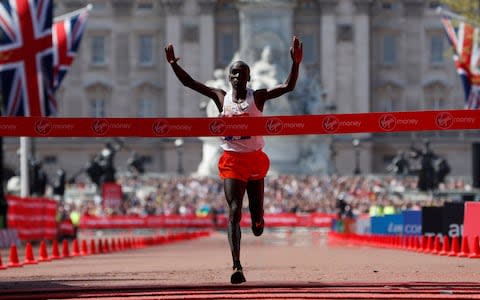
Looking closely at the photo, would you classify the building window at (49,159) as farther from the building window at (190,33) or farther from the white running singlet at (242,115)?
the white running singlet at (242,115)

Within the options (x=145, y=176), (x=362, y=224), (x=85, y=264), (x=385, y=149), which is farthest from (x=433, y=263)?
(x=385, y=149)

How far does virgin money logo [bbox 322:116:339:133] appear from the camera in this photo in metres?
20.7

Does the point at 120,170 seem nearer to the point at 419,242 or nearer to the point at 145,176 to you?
the point at 145,176

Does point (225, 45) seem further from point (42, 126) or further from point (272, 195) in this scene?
point (42, 126)

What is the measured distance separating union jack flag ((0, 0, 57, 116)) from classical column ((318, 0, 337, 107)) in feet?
294

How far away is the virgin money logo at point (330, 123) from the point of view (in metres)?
20.7

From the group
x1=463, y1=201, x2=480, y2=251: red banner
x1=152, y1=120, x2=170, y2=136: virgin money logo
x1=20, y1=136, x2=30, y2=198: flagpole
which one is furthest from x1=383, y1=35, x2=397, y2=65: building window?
x1=152, y1=120, x2=170, y2=136: virgin money logo

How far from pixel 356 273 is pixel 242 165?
12.4ft

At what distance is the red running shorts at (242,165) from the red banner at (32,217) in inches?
1250

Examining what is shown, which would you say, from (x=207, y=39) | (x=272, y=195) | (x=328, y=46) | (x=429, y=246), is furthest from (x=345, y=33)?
(x=429, y=246)

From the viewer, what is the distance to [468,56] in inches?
2282

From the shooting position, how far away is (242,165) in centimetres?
1986

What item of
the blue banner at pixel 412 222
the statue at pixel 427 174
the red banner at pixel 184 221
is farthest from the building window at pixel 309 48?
the blue banner at pixel 412 222

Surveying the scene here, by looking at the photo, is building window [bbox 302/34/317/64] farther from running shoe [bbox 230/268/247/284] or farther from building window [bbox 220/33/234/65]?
running shoe [bbox 230/268/247/284]
